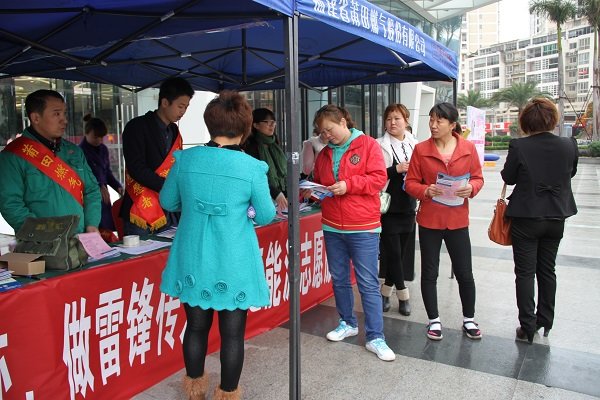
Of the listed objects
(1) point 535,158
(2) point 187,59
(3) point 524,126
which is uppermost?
(2) point 187,59

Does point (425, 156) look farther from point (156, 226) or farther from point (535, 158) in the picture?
point (156, 226)

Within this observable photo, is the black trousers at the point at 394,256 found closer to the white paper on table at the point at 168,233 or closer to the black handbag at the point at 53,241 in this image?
the white paper on table at the point at 168,233

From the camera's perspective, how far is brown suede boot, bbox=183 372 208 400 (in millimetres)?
2279

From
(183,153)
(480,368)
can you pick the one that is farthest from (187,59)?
(480,368)

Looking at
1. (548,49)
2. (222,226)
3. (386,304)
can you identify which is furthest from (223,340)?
(548,49)

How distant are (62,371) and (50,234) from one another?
623 mm

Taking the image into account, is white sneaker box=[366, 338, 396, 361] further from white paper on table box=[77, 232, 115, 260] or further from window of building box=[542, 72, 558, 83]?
window of building box=[542, 72, 558, 83]

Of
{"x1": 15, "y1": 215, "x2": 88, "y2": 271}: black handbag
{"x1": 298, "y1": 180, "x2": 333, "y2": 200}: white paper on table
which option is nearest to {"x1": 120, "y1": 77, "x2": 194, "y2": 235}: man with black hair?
{"x1": 15, "y1": 215, "x2": 88, "y2": 271}: black handbag

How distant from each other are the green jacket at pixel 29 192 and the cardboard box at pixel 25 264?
0.46 meters

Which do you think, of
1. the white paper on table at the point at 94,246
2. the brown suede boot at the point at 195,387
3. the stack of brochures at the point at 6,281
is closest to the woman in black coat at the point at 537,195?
the brown suede boot at the point at 195,387

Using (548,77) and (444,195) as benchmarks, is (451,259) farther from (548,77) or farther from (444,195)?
(548,77)

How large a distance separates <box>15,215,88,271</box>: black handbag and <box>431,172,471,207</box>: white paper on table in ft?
6.94

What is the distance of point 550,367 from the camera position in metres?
2.97

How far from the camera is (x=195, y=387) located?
2.28 m
